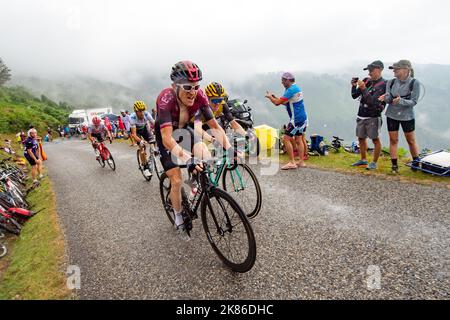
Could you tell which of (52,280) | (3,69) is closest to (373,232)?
(52,280)

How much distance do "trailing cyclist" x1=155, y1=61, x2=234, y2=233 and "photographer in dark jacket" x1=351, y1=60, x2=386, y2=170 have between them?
5.06m

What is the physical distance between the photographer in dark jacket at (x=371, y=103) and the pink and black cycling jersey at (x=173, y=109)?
5.06 meters

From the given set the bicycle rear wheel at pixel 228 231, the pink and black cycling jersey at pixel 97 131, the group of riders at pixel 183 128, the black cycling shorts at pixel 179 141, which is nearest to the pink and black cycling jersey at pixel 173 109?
the group of riders at pixel 183 128

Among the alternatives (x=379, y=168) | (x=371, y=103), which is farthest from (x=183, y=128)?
(x=379, y=168)

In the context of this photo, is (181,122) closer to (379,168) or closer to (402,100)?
(402,100)

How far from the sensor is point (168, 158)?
14.4ft

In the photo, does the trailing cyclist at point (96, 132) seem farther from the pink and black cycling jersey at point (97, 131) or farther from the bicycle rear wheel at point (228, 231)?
the bicycle rear wheel at point (228, 231)

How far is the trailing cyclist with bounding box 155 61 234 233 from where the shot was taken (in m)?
3.76

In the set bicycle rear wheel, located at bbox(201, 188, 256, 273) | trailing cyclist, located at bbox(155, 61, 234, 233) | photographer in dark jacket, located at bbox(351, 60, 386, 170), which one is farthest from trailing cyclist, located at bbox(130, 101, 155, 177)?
photographer in dark jacket, located at bbox(351, 60, 386, 170)

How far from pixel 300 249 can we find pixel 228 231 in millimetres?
1287

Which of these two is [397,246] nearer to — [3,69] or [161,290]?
[161,290]

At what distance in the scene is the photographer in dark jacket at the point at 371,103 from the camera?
22.4 feet
